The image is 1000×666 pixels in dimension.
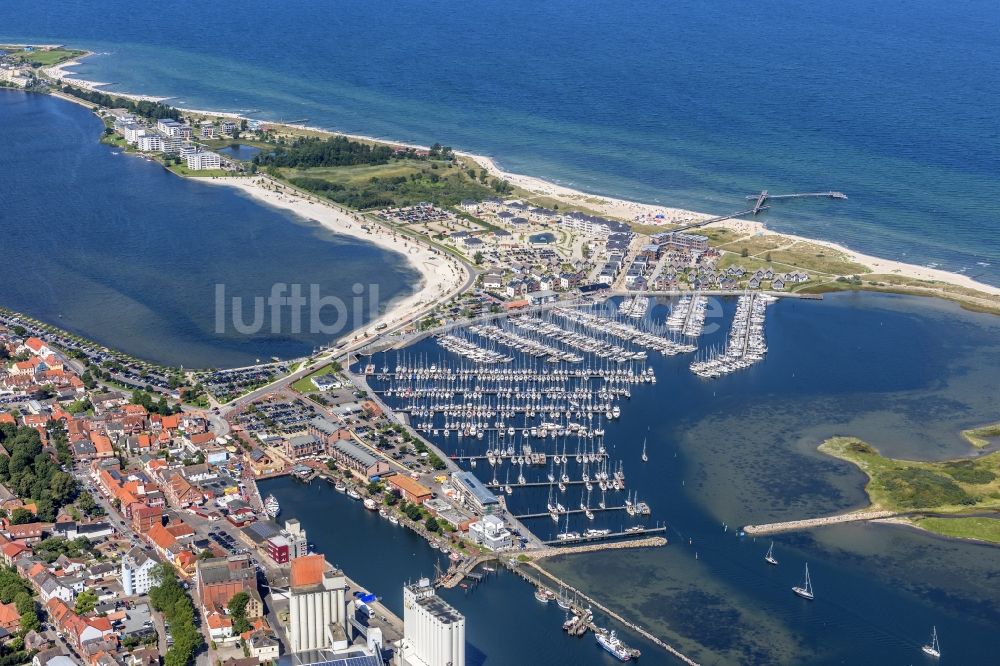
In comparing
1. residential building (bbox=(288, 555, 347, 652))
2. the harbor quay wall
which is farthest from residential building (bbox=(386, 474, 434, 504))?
residential building (bbox=(288, 555, 347, 652))

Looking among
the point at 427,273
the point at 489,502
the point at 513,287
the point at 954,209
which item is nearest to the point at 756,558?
the point at 489,502

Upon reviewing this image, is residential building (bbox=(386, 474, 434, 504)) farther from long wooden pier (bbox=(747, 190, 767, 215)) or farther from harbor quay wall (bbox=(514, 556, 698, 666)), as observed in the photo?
long wooden pier (bbox=(747, 190, 767, 215))

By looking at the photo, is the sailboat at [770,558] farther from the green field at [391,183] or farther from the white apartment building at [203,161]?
the white apartment building at [203,161]

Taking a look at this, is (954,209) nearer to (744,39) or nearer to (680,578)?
(680,578)

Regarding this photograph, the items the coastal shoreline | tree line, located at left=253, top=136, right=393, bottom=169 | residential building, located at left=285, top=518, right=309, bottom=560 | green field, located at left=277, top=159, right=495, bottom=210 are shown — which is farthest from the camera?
tree line, located at left=253, top=136, right=393, bottom=169

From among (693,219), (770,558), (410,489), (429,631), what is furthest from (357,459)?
(693,219)
